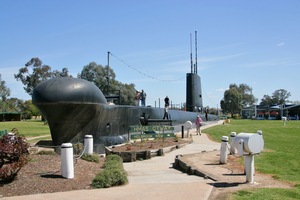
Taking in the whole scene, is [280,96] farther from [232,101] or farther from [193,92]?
[193,92]

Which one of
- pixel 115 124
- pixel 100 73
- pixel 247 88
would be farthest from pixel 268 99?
pixel 115 124

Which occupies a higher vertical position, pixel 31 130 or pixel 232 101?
pixel 232 101

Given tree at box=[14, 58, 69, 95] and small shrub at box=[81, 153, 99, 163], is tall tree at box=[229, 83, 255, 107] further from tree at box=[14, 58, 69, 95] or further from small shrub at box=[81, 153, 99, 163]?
small shrub at box=[81, 153, 99, 163]

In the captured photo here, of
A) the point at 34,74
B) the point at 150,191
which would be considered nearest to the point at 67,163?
the point at 150,191

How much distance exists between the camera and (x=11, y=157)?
862 centimetres

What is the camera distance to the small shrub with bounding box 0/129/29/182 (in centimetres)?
839

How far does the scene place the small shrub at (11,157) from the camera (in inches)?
330

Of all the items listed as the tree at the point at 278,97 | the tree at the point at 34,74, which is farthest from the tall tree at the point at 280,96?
the tree at the point at 34,74

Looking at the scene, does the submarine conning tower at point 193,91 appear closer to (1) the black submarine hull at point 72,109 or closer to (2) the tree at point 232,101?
(1) the black submarine hull at point 72,109

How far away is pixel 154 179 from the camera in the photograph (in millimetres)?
10016

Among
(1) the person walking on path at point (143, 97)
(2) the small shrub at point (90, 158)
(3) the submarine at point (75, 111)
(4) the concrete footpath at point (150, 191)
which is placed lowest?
(4) the concrete footpath at point (150, 191)

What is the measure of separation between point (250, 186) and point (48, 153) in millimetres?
6905

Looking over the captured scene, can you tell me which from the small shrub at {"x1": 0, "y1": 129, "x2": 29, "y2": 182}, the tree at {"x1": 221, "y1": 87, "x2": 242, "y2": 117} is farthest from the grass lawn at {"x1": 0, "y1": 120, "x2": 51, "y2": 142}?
the tree at {"x1": 221, "y1": 87, "x2": 242, "y2": 117}

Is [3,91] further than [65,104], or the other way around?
[3,91]
